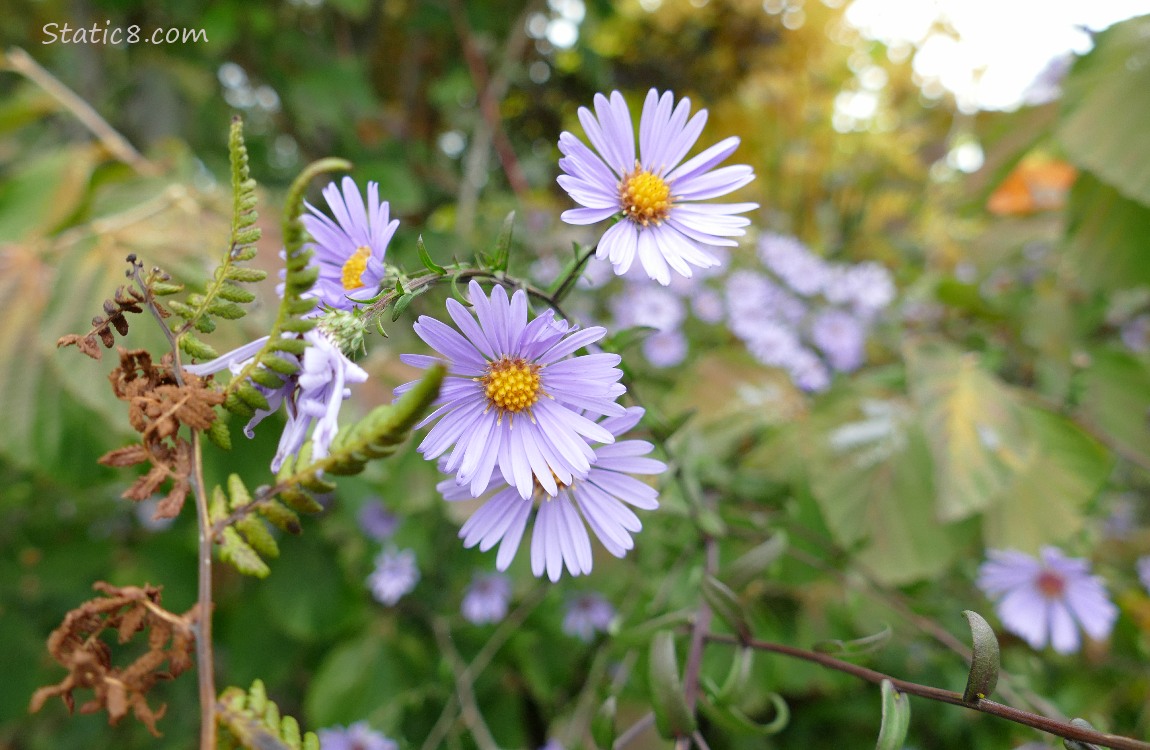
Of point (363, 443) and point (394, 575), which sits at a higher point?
point (394, 575)

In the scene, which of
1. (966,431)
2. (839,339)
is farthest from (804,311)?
(966,431)

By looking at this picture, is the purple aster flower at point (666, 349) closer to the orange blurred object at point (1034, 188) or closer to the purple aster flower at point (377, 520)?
the purple aster flower at point (377, 520)

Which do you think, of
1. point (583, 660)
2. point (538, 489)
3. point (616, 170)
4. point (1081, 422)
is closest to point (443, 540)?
point (583, 660)

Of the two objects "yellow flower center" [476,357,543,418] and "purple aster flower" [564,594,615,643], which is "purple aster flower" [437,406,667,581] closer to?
"yellow flower center" [476,357,543,418]

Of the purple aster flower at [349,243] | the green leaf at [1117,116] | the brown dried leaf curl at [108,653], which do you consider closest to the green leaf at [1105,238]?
the green leaf at [1117,116]

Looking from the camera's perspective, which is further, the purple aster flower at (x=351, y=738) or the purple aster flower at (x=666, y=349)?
the purple aster flower at (x=666, y=349)

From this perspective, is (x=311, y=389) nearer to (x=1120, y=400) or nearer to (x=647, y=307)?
(x=647, y=307)
